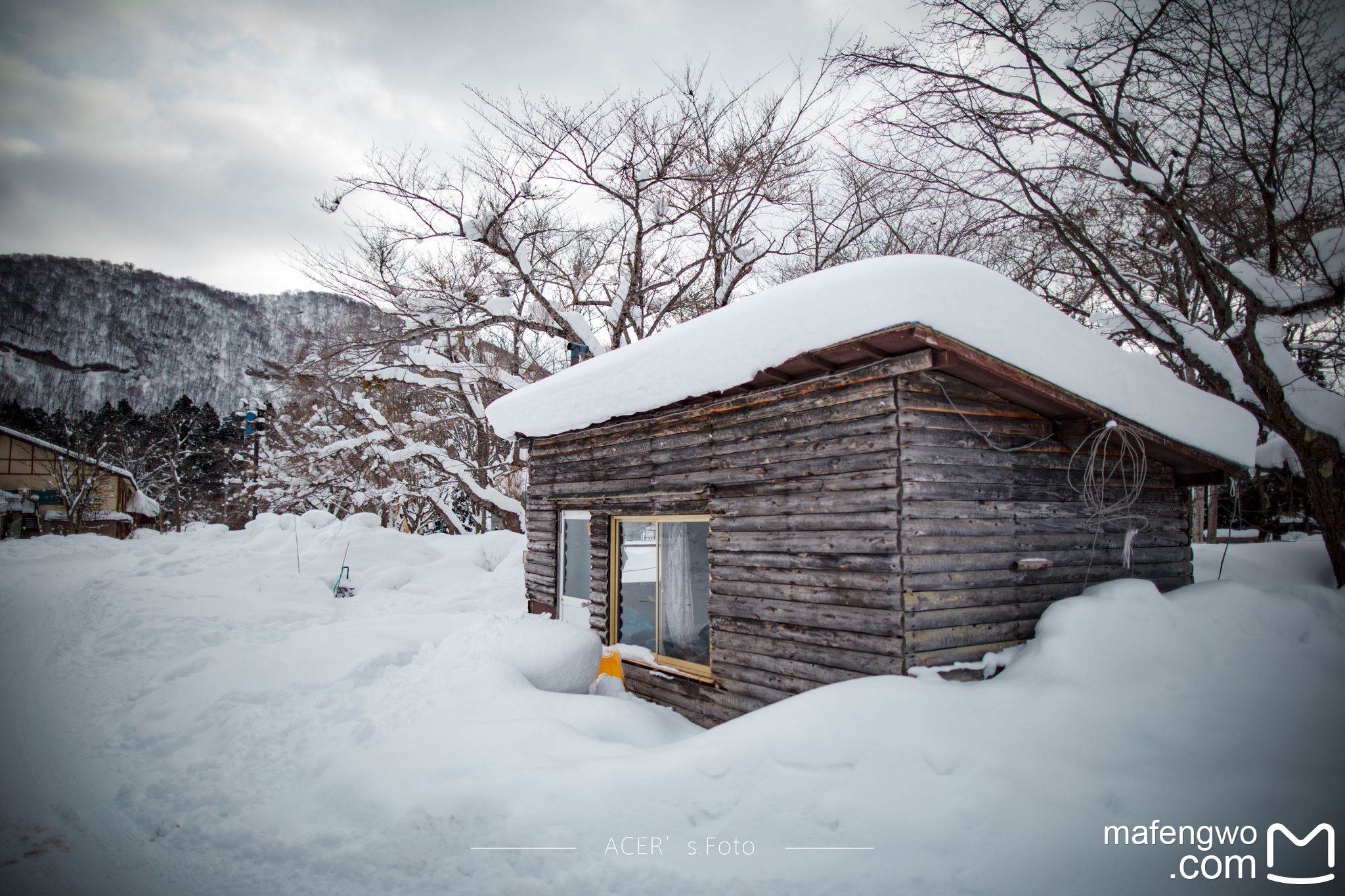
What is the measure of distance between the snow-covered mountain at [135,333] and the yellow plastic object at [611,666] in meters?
12.7

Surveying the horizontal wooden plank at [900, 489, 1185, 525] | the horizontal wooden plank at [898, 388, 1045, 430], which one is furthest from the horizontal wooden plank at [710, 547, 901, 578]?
the horizontal wooden plank at [898, 388, 1045, 430]

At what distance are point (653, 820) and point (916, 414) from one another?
3.29m

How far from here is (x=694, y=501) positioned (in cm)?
628

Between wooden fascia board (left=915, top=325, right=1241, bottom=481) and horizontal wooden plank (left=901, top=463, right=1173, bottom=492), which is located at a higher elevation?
wooden fascia board (left=915, top=325, right=1241, bottom=481)

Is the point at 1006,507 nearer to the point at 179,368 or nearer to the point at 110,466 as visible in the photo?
the point at 110,466

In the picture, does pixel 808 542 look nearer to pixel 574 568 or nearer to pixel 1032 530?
pixel 1032 530

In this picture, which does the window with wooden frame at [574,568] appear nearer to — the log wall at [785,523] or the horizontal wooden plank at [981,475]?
the log wall at [785,523]

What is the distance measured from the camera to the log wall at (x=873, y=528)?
453 cm

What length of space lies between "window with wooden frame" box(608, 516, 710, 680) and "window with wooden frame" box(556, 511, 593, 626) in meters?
0.55

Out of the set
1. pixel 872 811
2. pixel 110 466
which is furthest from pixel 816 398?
pixel 110 466

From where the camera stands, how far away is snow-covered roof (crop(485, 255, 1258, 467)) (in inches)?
162

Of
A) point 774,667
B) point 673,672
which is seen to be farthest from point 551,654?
point 774,667

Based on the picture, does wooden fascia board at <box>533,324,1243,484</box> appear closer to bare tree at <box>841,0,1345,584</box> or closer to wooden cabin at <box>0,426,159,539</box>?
bare tree at <box>841,0,1345,584</box>

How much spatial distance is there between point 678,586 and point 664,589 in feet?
0.77
